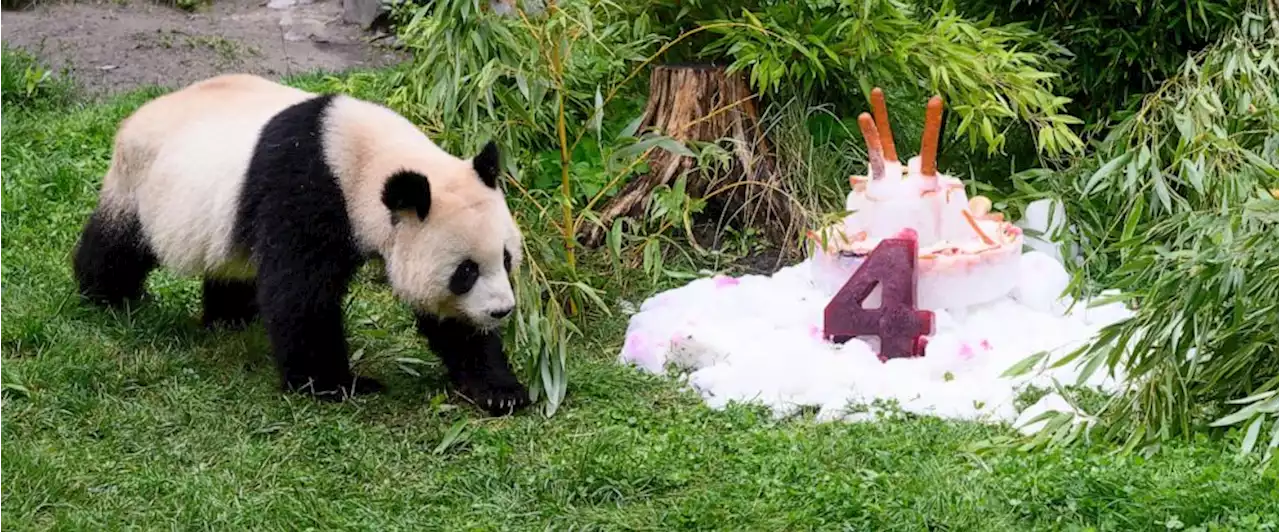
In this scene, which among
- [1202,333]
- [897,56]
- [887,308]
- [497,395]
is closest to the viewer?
[1202,333]

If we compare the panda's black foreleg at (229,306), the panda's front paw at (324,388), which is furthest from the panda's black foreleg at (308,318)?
the panda's black foreleg at (229,306)

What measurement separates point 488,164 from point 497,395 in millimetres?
673

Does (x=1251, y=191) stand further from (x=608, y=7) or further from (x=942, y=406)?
(x=608, y=7)

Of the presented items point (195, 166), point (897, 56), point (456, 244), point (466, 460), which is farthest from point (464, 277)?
point (897, 56)

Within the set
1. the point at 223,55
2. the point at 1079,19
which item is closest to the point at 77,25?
the point at 223,55

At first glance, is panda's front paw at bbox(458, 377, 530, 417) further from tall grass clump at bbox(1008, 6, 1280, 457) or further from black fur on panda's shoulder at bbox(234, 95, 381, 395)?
tall grass clump at bbox(1008, 6, 1280, 457)

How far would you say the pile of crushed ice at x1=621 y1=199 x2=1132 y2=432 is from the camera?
4164mm

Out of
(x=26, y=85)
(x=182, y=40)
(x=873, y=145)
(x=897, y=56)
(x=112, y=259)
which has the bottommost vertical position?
(x=182, y=40)

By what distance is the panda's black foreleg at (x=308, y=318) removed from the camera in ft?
13.6

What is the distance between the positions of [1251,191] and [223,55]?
5.86 meters

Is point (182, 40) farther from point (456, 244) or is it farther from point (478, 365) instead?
point (456, 244)

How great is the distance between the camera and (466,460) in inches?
154

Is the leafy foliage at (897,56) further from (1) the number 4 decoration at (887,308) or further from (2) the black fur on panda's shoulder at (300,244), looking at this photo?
(2) the black fur on panda's shoulder at (300,244)

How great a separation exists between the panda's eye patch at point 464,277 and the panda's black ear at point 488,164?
248 mm
